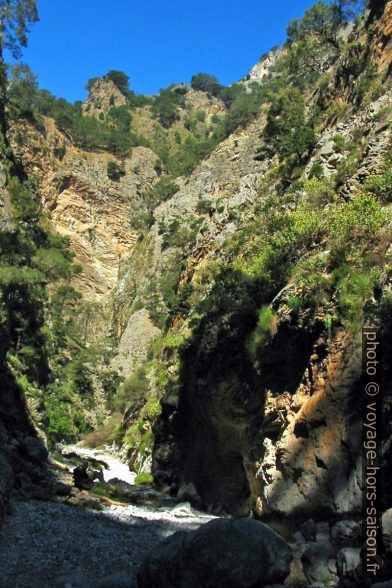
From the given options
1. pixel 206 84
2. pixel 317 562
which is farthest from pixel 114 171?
pixel 317 562

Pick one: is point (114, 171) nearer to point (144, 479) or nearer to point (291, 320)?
point (144, 479)

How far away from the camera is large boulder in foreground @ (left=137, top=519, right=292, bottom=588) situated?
7293mm

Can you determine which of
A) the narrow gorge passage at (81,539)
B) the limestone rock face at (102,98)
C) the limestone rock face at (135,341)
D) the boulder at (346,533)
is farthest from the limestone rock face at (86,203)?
the boulder at (346,533)

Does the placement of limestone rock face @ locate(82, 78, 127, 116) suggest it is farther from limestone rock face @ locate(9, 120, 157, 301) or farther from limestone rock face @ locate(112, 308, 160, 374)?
limestone rock face @ locate(112, 308, 160, 374)

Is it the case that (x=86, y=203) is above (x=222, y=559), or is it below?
above

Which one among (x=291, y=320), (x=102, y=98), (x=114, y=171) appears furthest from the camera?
(x=102, y=98)

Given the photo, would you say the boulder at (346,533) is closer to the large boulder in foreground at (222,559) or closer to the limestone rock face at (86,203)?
the large boulder in foreground at (222,559)

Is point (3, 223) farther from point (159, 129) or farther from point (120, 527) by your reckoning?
point (159, 129)

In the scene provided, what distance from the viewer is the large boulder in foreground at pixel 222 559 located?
23.9 feet

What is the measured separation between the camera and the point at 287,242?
15.1 metres

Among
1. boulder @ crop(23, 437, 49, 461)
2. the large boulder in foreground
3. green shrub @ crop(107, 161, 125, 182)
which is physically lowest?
boulder @ crop(23, 437, 49, 461)

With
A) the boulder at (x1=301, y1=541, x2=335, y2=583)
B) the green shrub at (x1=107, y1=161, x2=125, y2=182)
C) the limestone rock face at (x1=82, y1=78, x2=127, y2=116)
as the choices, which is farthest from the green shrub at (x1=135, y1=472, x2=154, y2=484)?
the limestone rock face at (x1=82, y1=78, x2=127, y2=116)

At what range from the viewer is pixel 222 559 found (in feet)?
24.3

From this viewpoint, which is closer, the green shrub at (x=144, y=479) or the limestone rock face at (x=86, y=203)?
the green shrub at (x=144, y=479)
